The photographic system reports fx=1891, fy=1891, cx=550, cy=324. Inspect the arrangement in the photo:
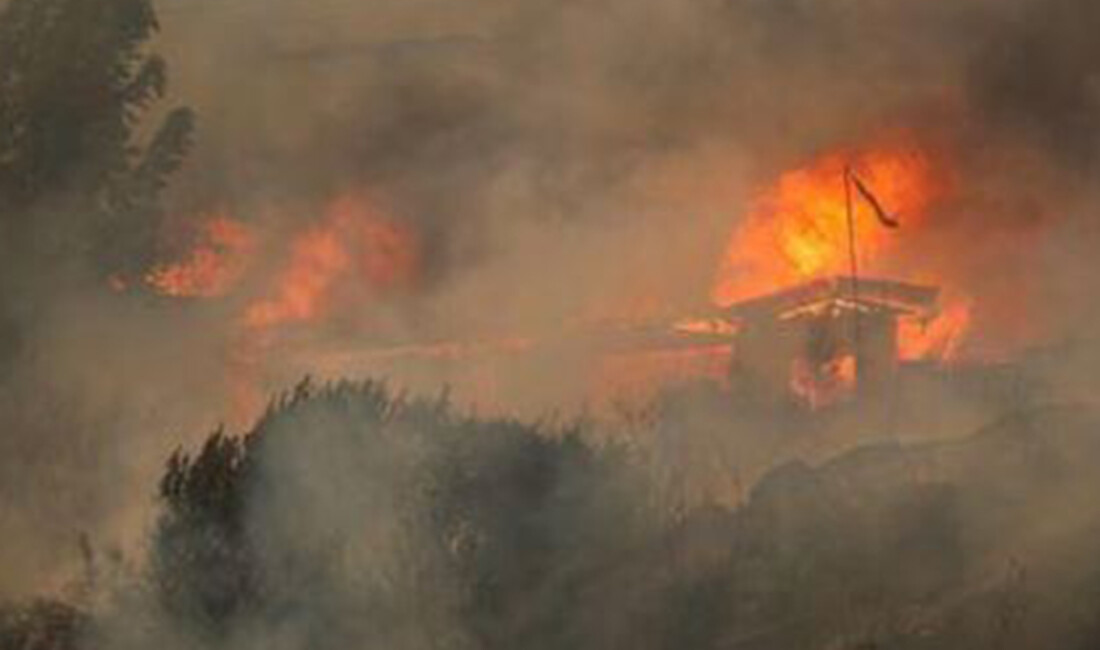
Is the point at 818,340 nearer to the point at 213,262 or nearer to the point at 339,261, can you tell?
the point at 339,261

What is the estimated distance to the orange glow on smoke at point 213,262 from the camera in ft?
93.7

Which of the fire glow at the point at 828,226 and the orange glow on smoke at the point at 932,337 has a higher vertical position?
the fire glow at the point at 828,226

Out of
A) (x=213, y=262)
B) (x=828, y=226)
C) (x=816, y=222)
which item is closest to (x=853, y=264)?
(x=828, y=226)

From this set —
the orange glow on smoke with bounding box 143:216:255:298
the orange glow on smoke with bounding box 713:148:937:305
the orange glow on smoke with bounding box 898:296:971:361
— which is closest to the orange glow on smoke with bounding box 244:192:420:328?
the orange glow on smoke with bounding box 143:216:255:298

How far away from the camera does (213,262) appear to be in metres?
29.8

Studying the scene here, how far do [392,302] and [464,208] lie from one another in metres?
2.60

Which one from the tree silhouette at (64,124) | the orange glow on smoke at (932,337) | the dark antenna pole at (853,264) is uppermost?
the tree silhouette at (64,124)

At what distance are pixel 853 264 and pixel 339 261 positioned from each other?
8.79 m

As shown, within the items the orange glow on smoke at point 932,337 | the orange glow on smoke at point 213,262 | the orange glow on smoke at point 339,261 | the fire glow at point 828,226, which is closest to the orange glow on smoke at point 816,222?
the fire glow at point 828,226

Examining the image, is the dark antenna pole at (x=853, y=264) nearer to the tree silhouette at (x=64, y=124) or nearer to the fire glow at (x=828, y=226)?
the fire glow at (x=828, y=226)

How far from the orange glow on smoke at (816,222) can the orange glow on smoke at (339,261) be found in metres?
5.43

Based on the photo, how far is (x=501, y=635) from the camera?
11484 millimetres

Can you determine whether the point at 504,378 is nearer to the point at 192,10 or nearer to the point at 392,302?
the point at 392,302

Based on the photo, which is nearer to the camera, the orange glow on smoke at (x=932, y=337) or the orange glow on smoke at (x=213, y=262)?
the orange glow on smoke at (x=932, y=337)
